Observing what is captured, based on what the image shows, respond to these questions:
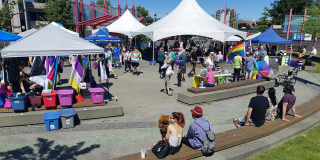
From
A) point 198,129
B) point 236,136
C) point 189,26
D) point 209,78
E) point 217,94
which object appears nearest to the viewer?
point 198,129

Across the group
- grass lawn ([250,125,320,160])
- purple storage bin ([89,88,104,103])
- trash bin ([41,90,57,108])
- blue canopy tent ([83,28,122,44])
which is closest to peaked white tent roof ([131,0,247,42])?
blue canopy tent ([83,28,122,44])

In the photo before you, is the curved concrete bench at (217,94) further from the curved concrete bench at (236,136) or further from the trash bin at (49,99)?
the trash bin at (49,99)

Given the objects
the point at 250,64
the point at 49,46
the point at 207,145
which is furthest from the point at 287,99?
the point at 49,46

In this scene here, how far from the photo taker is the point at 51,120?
6.49 m

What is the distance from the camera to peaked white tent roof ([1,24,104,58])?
7.05 meters

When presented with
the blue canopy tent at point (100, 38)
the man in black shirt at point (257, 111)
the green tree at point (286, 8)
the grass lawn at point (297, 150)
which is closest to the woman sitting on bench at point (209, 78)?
the man in black shirt at point (257, 111)

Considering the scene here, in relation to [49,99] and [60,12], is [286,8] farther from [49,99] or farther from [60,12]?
[49,99]

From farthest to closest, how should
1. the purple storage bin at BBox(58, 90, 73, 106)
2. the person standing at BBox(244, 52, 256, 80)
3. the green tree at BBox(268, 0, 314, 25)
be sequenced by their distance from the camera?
the green tree at BBox(268, 0, 314, 25) < the person standing at BBox(244, 52, 256, 80) < the purple storage bin at BBox(58, 90, 73, 106)

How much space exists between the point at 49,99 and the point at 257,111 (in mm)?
6135

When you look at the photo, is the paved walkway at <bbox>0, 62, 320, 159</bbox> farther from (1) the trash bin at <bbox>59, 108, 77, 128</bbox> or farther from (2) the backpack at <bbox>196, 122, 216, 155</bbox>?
(2) the backpack at <bbox>196, 122, 216, 155</bbox>

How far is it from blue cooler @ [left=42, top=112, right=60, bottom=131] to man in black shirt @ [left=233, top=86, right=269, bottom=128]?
509 cm

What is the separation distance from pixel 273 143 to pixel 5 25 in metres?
20.2

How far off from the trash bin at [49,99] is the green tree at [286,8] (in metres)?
61.0

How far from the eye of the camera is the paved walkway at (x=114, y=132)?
5430 millimetres
